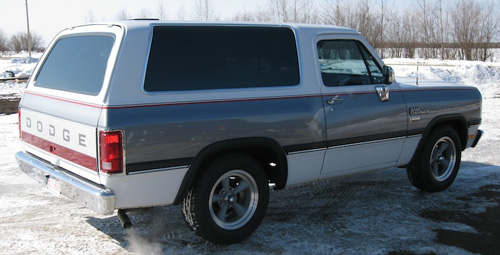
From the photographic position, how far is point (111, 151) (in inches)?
151

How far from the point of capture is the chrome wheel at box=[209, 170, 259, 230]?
458cm

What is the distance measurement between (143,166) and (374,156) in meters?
2.62

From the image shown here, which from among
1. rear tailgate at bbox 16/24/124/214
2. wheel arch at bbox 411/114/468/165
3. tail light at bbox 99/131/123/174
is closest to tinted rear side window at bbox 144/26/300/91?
rear tailgate at bbox 16/24/124/214

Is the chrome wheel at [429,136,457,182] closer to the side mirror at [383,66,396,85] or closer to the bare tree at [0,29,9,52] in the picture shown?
the side mirror at [383,66,396,85]

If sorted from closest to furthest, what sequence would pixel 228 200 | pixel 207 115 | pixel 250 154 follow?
1. pixel 207 115
2. pixel 228 200
3. pixel 250 154

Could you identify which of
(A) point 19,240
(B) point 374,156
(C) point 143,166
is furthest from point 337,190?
(A) point 19,240

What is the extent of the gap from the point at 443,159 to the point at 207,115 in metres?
3.49

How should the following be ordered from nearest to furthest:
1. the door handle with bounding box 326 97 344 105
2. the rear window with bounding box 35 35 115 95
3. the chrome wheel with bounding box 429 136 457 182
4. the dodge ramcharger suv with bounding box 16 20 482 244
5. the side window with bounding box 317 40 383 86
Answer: the dodge ramcharger suv with bounding box 16 20 482 244 → the rear window with bounding box 35 35 115 95 → the door handle with bounding box 326 97 344 105 → the side window with bounding box 317 40 383 86 → the chrome wheel with bounding box 429 136 457 182

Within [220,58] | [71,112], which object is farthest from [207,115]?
[71,112]

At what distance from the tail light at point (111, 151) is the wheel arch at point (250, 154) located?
0.59 metres

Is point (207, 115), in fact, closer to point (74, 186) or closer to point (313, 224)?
point (74, 186)

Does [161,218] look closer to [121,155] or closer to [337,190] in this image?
[121,155]

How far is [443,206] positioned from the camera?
230 inches

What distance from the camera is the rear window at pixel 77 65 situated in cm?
417
